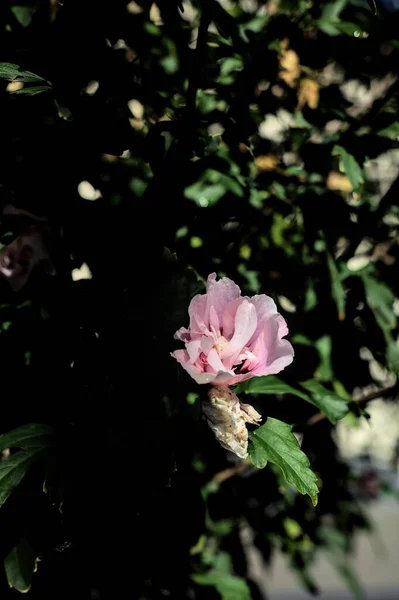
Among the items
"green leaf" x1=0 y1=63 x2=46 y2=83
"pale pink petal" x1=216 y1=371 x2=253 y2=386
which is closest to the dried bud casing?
"pale pink petal" x1=216 y1=371 x2=253 y2=386

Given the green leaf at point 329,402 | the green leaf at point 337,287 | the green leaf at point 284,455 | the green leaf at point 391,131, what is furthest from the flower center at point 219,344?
the green leaf at point 391,131

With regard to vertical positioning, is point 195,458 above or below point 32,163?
below

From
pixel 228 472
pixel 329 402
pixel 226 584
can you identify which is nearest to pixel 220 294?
pixel 329 402

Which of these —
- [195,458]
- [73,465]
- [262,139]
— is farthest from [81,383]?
[262,139]

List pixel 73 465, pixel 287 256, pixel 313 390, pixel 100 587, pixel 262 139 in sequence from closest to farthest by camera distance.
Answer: pixel 73 465 < pixel 313 390 < pixel 100 587 < pixel 287 256 < pixel 262 139

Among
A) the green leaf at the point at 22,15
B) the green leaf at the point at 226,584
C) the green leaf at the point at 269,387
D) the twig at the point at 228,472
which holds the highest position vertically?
the green leaf at the point at 22,15

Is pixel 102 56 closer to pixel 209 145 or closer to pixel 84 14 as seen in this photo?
pixel 84 14

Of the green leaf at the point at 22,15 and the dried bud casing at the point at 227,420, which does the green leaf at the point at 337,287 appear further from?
the green leaf at the point at 22,15
